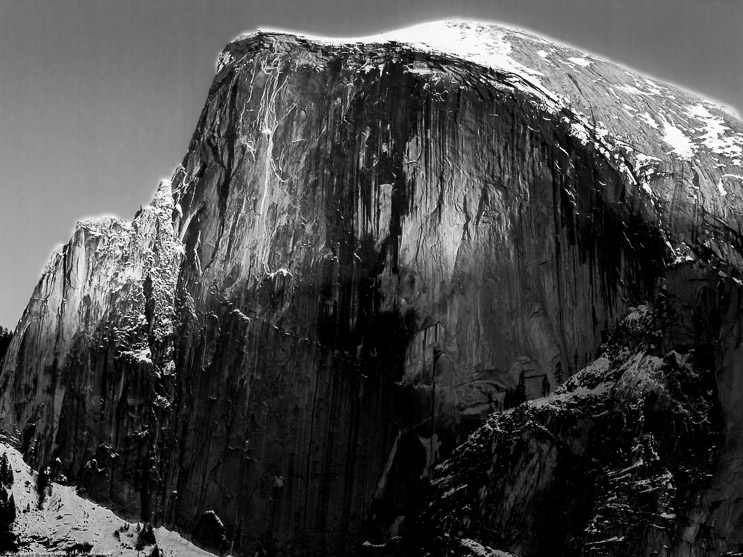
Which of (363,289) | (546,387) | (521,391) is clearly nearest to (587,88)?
(363,289)

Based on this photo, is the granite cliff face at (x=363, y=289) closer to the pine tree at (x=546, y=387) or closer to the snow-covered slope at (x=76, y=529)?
the pine tree at (x=546, y=387)

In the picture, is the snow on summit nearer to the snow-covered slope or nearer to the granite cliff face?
the granite cliff face

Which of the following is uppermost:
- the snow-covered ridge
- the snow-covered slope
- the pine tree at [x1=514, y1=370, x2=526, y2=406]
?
the snow-covered ridge

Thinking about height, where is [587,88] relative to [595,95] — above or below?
above

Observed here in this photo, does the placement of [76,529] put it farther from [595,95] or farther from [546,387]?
[595,95]

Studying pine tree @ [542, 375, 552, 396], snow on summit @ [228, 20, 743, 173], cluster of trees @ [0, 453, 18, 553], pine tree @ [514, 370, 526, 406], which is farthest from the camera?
snow on summit @ [228, 20, 743, 173]

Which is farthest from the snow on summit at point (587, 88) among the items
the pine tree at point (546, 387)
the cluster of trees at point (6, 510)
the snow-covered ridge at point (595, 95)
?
the cluster of trees at point (6, 510)

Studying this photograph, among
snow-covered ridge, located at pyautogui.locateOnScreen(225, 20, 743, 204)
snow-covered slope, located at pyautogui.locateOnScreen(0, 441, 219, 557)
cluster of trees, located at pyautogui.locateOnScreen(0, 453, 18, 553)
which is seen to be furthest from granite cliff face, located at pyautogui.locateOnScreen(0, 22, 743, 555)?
cluster of trees, located at pyautogui.locateOnScreen(0, 453, 18, 553)

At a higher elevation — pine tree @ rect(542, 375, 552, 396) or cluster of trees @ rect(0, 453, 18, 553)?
pine tree @ rect(542, 375, 552, 396)

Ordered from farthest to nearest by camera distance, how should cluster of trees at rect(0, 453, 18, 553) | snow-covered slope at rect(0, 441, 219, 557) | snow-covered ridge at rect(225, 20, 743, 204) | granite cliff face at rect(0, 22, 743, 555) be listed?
1. snow-covered ridge at rect(225, 20, 743, 204)
2. cluster of trees at rect(0, 453, 18, 553)
3. snow-covered slope at rect(0, 441, 219, 557)
4. granite cliff face at rect(0, 22, 743, 555)
